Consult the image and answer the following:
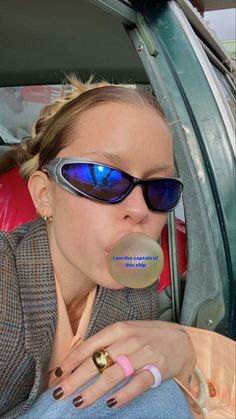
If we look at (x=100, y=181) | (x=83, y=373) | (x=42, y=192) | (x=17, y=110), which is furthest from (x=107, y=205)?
(x=17, y=110)

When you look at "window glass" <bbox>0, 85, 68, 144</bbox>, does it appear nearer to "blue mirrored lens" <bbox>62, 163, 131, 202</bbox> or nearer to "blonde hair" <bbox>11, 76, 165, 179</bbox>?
"blonde hair" <bbox>11, 76, 165, 179</bbox>

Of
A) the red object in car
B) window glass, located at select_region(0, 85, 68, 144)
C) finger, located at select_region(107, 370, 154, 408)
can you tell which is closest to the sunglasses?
finger, located at select_region(107, 370, 154, 408)

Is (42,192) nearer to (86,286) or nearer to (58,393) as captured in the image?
(86,286)

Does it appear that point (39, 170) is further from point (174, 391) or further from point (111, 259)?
point (174, 391)

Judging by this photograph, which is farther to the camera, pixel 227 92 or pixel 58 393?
pixel 227 92

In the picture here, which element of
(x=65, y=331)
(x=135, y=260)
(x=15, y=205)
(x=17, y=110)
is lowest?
(x=65, y=331)

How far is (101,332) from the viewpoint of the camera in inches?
40.9

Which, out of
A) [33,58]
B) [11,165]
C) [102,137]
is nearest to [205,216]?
[102,137]

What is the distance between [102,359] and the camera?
0.98 meters

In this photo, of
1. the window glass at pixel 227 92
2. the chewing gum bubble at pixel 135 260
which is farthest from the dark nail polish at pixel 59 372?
the window glass at pixel 227 92

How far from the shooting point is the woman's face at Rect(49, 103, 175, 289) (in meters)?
0.98

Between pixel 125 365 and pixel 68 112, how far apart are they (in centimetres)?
57

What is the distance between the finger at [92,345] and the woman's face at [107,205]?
0.34 feet

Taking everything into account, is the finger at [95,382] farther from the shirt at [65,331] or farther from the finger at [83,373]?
the shirt at [65,331]
